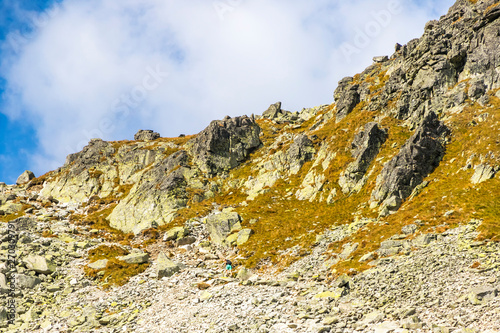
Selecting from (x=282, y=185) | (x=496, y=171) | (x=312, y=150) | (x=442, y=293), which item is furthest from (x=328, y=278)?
(x=312, y=150)

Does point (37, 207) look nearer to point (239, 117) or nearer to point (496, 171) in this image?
point (239, 117)

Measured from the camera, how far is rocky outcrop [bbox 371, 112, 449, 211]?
37469mm

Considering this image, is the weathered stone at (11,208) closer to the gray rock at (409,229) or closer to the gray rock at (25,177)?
the gray rock at (25,177)

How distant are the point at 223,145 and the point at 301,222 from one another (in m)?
33.5

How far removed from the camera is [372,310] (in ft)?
62.3

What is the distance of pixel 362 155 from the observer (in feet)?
157

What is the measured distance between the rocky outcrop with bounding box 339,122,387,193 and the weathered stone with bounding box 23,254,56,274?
128 feet

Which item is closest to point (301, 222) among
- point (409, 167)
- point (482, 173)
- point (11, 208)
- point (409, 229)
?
point (409, 167)

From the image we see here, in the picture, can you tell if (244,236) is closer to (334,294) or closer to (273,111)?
(334,294)

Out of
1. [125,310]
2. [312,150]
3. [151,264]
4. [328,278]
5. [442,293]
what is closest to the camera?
[442,293]

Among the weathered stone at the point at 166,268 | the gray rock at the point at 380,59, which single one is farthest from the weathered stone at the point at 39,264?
the gray rock at the point at 380,59

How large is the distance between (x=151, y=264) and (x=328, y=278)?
22.7 metres

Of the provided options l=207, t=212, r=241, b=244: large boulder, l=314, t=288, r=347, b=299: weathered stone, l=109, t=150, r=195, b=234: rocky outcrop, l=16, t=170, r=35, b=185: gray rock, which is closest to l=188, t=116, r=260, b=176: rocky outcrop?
l=109, t=150, r=195, b=234: rocky outcrop

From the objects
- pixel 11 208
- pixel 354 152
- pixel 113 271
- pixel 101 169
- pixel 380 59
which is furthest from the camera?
pixel 380 59
